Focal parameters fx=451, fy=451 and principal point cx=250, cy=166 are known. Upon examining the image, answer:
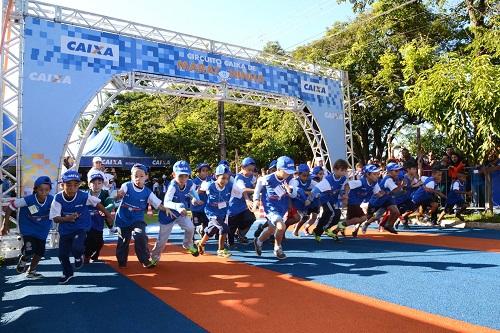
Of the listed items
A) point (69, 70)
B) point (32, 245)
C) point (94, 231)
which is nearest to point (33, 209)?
point (32, 245)

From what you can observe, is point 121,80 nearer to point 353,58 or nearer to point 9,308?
point 9,308

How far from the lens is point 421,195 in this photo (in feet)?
34.6

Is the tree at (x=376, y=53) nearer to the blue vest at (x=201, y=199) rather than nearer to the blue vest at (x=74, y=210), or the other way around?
the blue vest at (x=201, y=199)

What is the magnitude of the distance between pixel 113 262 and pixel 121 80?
4729 millimetres

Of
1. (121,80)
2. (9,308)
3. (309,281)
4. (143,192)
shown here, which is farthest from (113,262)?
(121,80)

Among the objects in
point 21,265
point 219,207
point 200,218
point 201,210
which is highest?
point 219,207

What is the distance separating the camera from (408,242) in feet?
27.3

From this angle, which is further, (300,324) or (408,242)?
(408,242)

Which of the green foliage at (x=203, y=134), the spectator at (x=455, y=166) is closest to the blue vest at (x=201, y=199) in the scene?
the spectator at (x=455, y=166)

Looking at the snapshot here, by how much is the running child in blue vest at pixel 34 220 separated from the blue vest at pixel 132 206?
943 mm

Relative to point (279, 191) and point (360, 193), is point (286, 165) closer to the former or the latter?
point (279, 191)

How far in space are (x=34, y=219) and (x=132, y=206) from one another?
1.24 metres

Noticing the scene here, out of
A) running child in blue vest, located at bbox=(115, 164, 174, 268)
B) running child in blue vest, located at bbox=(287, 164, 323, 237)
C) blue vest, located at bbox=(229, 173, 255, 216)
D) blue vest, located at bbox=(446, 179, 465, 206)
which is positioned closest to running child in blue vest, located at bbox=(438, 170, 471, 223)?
blue vest, located at bbox=(446, 179, 465, 206)

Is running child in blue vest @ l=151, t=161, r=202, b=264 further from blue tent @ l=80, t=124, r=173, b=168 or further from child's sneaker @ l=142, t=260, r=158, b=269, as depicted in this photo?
blue tent @ l=80, t=124, r=173, b=168
